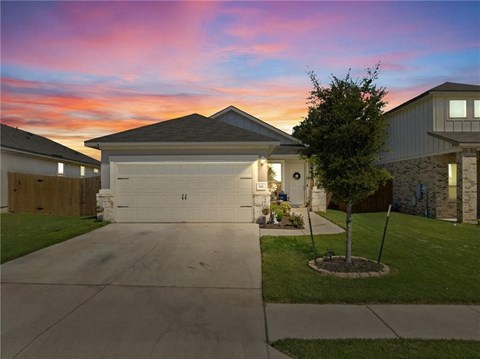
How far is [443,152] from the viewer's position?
1577 centimetres

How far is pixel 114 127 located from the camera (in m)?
21.0

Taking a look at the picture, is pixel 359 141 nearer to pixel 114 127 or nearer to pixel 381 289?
pixel 381 289

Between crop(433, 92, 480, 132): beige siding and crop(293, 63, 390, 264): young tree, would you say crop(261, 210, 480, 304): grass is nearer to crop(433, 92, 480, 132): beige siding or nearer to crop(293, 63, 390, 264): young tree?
crop(293, 63, 390, 264): young tree

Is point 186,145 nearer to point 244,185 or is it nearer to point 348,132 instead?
point 244,185

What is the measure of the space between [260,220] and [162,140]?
5023 millimetres

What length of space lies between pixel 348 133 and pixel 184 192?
811 centimetres

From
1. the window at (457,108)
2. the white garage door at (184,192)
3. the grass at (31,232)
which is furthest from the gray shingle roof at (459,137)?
the grass at (31,232)

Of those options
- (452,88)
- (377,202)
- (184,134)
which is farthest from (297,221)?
(452,88)

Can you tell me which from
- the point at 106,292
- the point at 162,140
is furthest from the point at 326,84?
the point at 162,140

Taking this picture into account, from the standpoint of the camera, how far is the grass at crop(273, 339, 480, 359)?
3752 millimetres

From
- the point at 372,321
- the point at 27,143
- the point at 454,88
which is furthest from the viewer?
the point at 27,143

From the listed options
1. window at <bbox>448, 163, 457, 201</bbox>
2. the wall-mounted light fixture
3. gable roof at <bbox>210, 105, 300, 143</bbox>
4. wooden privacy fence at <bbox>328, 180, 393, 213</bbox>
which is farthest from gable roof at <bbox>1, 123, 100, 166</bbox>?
window at <bbox>448, 163, 457, 201</bbox>

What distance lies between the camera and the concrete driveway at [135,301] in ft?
13.3

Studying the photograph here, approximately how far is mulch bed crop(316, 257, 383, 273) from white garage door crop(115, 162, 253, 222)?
20.3 feet
